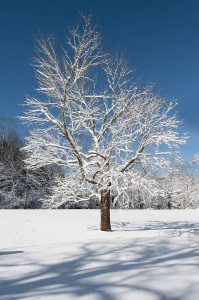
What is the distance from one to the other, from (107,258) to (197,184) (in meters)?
46.0

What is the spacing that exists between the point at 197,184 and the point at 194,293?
46.9 m

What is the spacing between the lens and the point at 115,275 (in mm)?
3180

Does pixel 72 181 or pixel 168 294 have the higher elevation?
pixel 72 181

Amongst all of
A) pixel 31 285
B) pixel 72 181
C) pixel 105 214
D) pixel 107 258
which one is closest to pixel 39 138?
pixel 72 181

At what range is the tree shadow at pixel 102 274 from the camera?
2.66 meters

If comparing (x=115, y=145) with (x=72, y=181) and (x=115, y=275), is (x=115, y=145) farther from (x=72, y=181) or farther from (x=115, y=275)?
(x=115, y=275)

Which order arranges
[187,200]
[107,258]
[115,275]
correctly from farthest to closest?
1. [187,200]
2. [107,258]
3. [115,275]

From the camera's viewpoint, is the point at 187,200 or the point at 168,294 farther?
the point at 187,200

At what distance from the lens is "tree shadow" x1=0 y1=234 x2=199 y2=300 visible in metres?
2.66

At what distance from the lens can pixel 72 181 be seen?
9836 millimetres

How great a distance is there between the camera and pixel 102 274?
3244 mm

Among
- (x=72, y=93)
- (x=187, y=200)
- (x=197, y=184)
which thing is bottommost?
(x=187, y=200)

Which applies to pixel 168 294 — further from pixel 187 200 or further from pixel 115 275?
pixel 187 200

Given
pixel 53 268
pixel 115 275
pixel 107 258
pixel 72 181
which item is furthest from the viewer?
pixel 72 181
